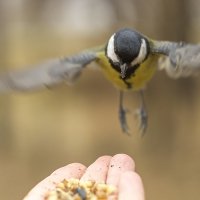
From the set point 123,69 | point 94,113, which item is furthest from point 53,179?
point 94,113

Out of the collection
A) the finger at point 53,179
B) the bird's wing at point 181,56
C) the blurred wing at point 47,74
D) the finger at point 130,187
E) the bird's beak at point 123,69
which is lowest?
the finger at point 130,187

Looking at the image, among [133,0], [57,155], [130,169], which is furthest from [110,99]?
[130,169]

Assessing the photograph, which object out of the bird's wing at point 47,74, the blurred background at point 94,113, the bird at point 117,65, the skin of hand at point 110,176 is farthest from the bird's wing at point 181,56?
the blurred background at point 94,113

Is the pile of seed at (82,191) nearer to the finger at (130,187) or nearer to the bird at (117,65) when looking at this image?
the finger at (130,187)

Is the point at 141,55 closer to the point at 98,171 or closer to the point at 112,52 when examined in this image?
the point at 112,52

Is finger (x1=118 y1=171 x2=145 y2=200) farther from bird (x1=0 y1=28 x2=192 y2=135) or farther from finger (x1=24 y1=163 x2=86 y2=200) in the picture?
bird (x1=0 y1=28 x2=192 y2=135)

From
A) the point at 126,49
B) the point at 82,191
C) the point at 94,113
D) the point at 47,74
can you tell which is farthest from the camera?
the point at 94,113
